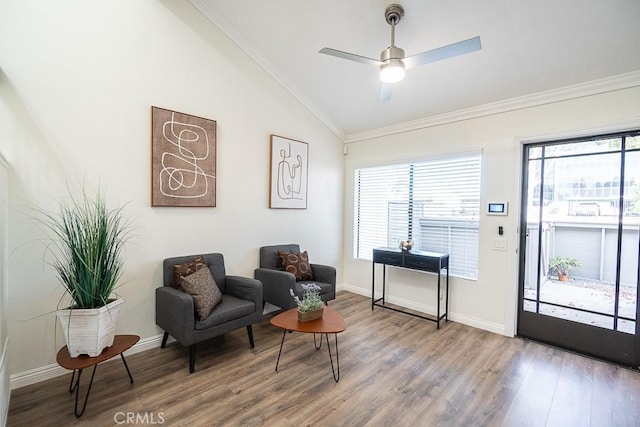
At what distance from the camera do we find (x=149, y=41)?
9.12 feet

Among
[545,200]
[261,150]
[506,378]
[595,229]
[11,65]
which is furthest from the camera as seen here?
[261,150]

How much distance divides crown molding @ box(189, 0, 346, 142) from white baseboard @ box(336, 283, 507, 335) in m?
2.52

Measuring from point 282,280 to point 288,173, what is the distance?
1.50m

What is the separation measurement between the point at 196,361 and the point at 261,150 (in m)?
2.43

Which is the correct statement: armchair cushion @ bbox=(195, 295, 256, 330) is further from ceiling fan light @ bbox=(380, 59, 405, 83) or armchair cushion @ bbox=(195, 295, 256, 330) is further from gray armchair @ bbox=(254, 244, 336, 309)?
ceiling fan light @ bbox=(380, 59, 405, 83)

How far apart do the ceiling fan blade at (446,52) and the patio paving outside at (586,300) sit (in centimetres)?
263

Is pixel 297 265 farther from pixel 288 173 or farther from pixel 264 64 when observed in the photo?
pixel 264 64

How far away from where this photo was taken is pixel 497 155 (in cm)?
336

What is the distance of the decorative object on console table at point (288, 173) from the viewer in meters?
3.86

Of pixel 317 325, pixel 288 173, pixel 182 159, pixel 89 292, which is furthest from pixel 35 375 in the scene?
pixel 288 173

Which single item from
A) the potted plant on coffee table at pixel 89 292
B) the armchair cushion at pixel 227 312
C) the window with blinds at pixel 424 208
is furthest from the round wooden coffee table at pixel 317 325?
the window with blinds at pixel 424 208

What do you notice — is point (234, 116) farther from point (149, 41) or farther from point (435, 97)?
point (435, 97)

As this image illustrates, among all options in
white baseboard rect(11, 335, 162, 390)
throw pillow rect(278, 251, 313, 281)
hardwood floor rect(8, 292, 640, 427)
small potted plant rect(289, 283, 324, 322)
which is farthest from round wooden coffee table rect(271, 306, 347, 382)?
white baseboard rect(11, 335, 162, 390)

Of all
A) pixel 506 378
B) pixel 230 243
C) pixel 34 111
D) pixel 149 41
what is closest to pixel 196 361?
pixel 230 243
